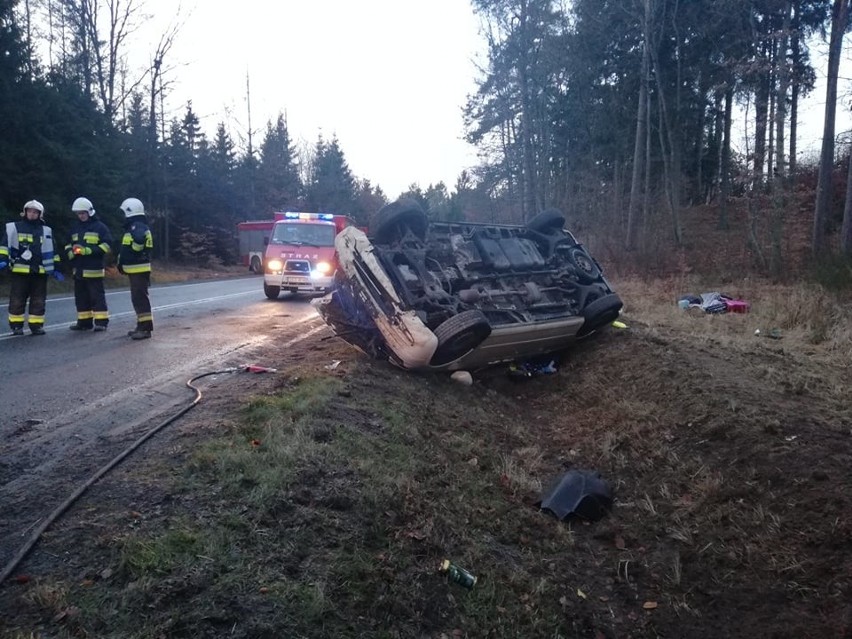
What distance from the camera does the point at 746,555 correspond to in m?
3.30

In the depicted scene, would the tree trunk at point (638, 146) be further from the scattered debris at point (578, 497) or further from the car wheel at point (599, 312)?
the scattered debris at point (578, 497)

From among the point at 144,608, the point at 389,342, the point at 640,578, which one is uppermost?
the point at 389,342

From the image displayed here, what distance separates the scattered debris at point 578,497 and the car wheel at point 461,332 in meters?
1.54

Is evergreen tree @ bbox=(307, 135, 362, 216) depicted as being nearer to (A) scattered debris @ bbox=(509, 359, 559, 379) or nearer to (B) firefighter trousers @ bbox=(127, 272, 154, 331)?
(B) firefighter trousers @ bbox=(127, 272, 154, 331)

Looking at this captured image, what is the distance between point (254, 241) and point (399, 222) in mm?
27699

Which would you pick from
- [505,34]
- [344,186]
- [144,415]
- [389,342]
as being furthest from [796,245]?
[344,186]

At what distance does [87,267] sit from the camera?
26.8ft

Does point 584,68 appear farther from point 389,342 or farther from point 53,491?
point 53,491

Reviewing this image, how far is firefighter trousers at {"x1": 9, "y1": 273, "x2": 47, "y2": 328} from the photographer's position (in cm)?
790

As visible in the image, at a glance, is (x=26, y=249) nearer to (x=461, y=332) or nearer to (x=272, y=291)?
(x=272, y=291)

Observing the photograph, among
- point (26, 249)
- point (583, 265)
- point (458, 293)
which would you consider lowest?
point (458, 293)

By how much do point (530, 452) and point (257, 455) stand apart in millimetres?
2208

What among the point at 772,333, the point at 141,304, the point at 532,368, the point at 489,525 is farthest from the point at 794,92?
the point at 489,525

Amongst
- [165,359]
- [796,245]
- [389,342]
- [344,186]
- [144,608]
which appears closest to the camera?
[144,608]
